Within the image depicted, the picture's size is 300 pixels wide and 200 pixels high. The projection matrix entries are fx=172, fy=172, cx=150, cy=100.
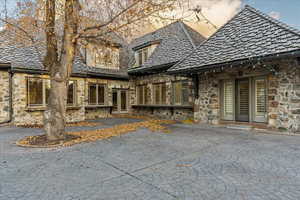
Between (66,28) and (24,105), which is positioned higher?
(66,28)

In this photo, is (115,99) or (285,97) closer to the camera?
(285,97)

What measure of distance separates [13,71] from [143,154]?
8.65 m

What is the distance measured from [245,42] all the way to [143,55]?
800 centimetres

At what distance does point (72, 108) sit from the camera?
34.7ft

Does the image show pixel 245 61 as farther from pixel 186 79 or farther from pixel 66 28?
pixel 66 28

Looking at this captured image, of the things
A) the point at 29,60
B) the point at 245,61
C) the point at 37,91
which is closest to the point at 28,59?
the point at 29,60

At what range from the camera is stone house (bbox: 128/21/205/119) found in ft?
34.5

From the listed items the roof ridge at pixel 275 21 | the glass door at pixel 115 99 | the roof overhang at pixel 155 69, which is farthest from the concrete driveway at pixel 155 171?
the glass door at pixel 115 99

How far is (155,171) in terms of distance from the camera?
10.8ft

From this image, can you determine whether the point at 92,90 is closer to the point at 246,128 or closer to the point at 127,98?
the point at 127,98


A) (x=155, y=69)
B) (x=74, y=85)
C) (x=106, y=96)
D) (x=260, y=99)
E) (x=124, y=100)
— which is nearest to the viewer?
(x=260, y=99)

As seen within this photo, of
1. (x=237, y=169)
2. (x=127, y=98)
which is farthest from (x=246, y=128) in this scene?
(x=127, y=98)

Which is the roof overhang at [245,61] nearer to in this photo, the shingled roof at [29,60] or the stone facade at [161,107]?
the stone facade at [161,107]

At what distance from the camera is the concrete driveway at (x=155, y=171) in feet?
8.16
